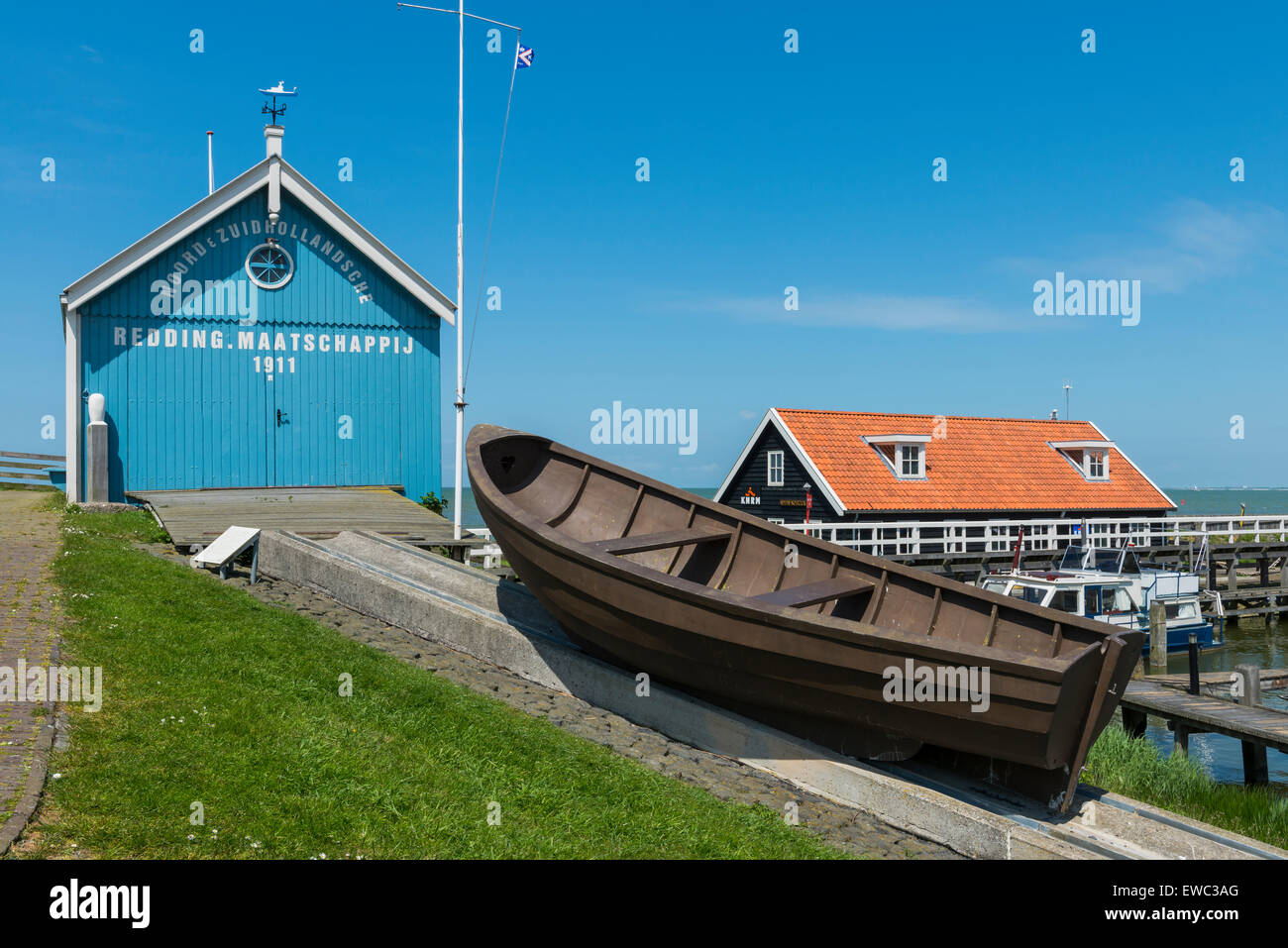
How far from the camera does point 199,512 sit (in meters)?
17.0

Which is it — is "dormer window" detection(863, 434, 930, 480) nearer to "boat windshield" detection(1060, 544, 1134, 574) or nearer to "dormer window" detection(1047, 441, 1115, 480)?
"dormer window" detection(1047, 441, 1115, 480)

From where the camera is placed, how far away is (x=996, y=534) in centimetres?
3125

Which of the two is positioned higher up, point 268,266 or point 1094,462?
point 268,266

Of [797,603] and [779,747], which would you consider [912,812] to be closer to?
[779,747]

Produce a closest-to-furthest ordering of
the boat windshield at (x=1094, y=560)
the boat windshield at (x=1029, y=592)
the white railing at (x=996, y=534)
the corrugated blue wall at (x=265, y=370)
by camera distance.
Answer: the corrugated blue wall at (x=265, y=370) → the boat windshield at (x=1029, y=592) → the boat windshield at (x=1094, y=560) → the white railing at (x=996, y=534)

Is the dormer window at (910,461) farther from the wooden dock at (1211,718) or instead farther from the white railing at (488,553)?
the white railing at (488,553)

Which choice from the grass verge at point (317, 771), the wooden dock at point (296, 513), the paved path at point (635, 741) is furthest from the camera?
the wooden dock at point (296, 513)

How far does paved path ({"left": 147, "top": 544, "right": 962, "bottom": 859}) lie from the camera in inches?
307

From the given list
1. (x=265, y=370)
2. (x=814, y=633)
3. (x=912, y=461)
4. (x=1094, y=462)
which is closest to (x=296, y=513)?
(x=265, y=370)

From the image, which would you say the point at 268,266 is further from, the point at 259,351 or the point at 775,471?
the point at 775,471

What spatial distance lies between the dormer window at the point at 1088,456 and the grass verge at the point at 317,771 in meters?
32.7

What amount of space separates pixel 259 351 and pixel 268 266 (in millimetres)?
1848

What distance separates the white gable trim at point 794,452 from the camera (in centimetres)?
2998

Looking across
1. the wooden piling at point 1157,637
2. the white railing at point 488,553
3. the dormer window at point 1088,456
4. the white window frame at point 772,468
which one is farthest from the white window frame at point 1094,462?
the white railing at point 488,553
